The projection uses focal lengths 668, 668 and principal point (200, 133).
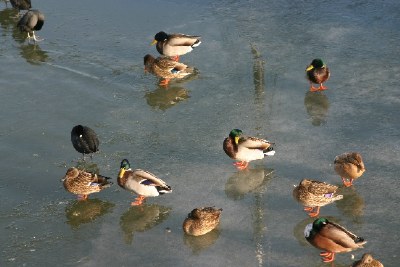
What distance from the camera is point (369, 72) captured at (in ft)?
41.5

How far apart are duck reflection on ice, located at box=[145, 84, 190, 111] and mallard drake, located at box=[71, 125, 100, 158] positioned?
201cm

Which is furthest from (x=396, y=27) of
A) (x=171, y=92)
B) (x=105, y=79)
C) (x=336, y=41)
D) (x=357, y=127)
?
(x=105, y=79)

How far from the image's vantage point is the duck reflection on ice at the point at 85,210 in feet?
30.4

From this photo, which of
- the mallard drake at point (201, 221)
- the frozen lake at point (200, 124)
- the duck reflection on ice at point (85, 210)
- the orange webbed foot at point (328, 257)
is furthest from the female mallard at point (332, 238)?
the duck reflection on ice at point (85, 210)

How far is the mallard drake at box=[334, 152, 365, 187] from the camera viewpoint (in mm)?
9438

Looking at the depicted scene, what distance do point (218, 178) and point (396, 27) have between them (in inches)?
251

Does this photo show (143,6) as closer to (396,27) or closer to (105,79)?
(105,79)

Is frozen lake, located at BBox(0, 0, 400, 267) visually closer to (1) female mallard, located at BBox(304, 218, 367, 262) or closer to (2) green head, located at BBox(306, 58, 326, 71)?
(1) female mallard, located at BBox(304, 218, 367, 262)

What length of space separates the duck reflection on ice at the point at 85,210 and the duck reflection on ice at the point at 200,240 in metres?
1.35

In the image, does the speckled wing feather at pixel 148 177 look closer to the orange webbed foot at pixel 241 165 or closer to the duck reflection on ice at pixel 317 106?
the orange webbed foot at pixel 241 165

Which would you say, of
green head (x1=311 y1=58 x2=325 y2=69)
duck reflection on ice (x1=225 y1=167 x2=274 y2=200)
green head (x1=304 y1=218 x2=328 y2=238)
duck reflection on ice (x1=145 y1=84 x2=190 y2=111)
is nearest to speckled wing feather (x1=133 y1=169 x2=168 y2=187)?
duck reflection on ice (x1=225 y1=167 x2=274 y2=200)

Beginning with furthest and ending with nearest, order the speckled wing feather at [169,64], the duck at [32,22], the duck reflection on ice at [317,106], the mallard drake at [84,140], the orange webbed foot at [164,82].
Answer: the duck at [32,22] → the orange webbed foot at [164,82] → the speckled wing feather at [169,64] → the duck reflection on ice at [317,106] → the mallard drake at [84,140]

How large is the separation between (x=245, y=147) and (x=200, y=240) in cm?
193

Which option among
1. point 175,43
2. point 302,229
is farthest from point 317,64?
point 302,229
